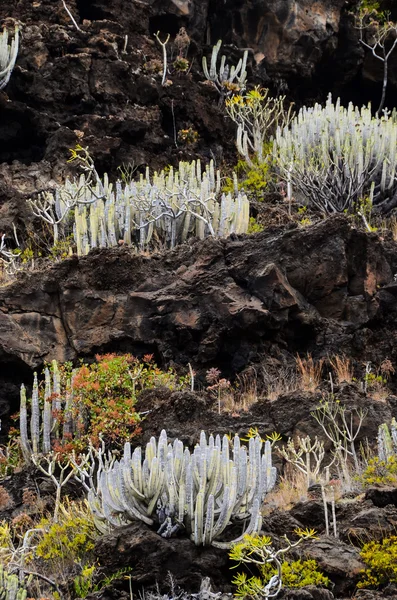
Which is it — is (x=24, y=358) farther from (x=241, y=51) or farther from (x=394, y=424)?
(x=241, y=51)

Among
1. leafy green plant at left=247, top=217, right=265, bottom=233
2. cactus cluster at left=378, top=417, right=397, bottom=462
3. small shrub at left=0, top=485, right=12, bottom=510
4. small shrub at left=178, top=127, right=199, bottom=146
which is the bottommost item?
small shrub at left=0, top=485, right=12, bottom=510

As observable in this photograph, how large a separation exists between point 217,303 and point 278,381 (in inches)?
51.9

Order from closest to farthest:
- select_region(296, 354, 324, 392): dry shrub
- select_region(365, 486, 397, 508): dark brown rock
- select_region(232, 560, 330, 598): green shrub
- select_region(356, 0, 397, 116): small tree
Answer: select_region(232, 560, 330, 598): green shrub
select_region(365, 486, 397, 508): dark brown rock
select_region(296, 354, 324, 392): dry shrub
select_region(356, 0, 397, 116): small tree

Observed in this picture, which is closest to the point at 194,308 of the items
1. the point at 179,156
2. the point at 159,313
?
the point at 159,313

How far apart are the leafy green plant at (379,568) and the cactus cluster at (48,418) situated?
4420 millimetres

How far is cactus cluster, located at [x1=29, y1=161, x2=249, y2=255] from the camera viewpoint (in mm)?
16219

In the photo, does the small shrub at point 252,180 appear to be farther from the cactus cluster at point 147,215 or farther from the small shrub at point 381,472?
the small shrub at point 381,472

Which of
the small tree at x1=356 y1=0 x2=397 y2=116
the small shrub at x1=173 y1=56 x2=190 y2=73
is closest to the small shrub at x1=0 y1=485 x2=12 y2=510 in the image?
the small shrub at x1=173 y1=56 x2=190 y2=73

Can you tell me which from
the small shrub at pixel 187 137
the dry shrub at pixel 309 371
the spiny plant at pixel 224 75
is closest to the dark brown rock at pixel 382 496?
the dry shrub at pixel 309 371

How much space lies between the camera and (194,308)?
14391 millimetres

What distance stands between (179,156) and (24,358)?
7267 mm

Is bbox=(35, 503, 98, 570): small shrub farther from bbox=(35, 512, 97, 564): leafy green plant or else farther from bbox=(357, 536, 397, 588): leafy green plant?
bbox=(357, 536, 397, 588): leafy green plant

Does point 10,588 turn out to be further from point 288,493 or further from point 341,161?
point 341,161

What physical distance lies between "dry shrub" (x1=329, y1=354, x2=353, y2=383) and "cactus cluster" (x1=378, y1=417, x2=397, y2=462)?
6.03ft
